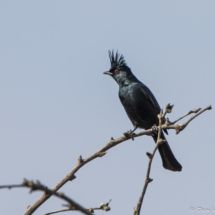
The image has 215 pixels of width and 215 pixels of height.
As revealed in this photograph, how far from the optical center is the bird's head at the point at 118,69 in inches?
309

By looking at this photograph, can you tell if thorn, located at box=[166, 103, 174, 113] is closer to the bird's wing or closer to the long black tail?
the long black tail

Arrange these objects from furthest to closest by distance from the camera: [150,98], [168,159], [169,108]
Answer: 1. [150,98]
2. [168,159]
3. [169,108]

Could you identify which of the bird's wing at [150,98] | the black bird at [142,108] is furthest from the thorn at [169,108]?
the bird's wing at [150,98]

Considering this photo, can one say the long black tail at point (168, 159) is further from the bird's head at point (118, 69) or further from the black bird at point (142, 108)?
the bird's head at point (118, 69)

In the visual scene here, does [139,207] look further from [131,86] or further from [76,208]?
[131,86]

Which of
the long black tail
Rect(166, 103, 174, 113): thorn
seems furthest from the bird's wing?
Rect(166, 103, 174, 113): thorn

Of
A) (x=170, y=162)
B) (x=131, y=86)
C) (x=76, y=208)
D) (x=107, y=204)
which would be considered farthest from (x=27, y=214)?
(x=131, y=86)

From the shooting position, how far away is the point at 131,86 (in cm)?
739

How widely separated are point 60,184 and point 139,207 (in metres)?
0.79

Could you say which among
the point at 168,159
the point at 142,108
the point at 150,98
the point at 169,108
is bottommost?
the point at 169,108

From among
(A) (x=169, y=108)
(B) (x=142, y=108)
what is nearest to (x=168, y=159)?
(B) (x=142, y=108)

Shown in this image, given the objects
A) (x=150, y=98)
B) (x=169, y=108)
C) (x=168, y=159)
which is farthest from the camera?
(x=150, y=98)

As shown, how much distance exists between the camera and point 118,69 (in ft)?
26.6

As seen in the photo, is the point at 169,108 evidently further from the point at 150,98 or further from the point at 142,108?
the point at 150,98
